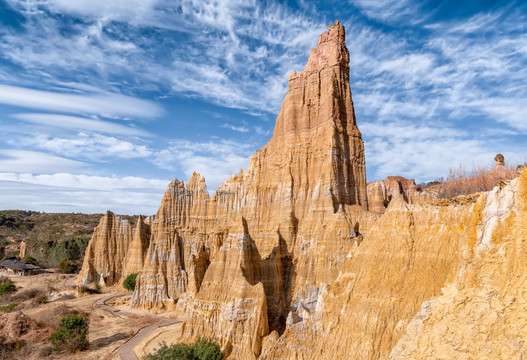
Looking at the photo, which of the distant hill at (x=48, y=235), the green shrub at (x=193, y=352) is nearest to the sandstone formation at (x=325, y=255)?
the green shrub at (x=193, y=352)

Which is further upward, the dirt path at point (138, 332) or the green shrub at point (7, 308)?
the green shrub at point (7, 308)

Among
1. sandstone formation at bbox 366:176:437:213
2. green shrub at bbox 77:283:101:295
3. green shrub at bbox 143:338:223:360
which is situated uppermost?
sandstone formation at bbox 366:176:437:213

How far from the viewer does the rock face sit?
174 ft

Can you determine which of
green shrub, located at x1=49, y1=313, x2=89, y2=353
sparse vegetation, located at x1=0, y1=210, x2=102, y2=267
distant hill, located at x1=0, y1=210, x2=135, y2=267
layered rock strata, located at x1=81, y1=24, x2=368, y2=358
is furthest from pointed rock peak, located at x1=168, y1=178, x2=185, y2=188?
distant hill, located at x1=0, y1=210, x2=135, y2=267

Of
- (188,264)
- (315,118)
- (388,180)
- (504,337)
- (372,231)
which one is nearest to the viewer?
(504,337)

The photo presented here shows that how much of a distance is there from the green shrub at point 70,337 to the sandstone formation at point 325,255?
23.4 feet

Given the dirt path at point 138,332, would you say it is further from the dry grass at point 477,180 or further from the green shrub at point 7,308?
the dry grass at point 477,180

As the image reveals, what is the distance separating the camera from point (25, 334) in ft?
103

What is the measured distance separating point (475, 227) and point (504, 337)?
3.91 meters

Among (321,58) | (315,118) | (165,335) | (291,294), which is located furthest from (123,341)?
(321,58)

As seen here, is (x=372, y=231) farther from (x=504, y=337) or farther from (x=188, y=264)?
(x=188, y=264)

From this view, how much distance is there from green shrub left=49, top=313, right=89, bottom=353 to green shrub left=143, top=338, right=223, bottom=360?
8.66 metres

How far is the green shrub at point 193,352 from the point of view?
76.4 feet

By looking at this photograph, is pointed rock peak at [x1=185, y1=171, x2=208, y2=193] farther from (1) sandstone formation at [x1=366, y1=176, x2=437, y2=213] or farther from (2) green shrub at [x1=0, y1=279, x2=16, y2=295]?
(2) green shrub at [x1=0, y1=279, x2=16, y2=295]
